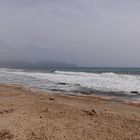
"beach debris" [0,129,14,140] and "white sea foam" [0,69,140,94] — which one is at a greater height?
"white sea foam" [0,69,140,94]

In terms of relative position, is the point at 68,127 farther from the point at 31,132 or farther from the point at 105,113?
the point at 105,113

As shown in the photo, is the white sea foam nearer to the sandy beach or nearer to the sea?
the sea

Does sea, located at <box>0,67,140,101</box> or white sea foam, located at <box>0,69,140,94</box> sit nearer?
sea, located at <box>0,67,140,101</box>

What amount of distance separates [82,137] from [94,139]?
0.29m

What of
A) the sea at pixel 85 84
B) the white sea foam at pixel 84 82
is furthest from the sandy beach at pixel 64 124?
the white sea foam at pixel 84 82

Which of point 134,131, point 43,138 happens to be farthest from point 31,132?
point 134,131

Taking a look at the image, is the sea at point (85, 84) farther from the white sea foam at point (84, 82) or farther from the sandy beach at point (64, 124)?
the sandy beach at point (64, 124)

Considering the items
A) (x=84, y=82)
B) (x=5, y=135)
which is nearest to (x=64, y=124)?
(x=5, y=135)

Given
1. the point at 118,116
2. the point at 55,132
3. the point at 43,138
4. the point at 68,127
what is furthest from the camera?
the point at 118,116

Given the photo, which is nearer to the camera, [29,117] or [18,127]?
[18,127]

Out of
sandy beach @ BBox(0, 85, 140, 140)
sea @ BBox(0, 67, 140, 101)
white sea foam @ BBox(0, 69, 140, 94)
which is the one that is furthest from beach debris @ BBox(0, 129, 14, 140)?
white sea foam @ BBox(0, 69, 140, 94)

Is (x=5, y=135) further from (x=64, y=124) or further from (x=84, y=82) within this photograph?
(x=84, y=82)

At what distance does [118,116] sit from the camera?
9.62 m

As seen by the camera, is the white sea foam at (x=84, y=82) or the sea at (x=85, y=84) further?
the white sea foam at (x=84, y=82)
